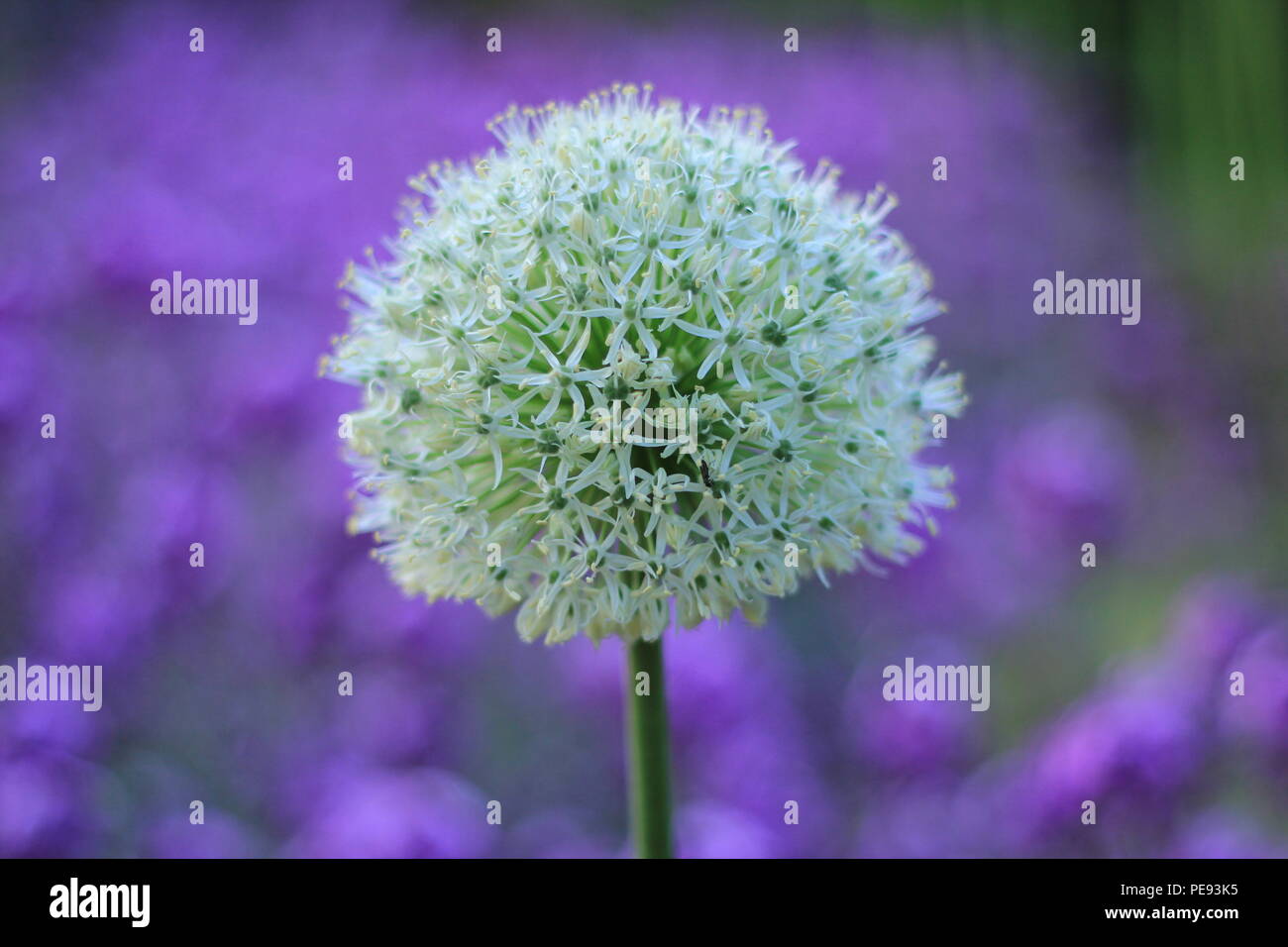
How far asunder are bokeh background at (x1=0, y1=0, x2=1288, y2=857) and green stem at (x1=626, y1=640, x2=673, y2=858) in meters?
0.83

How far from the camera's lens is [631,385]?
149cm

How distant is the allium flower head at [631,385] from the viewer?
1506 millimetres

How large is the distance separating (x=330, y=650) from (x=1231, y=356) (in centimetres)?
341

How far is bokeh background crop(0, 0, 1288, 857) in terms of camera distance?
8.73 feet

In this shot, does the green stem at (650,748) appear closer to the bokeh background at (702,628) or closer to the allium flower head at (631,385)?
the allium flower head at (631,385)

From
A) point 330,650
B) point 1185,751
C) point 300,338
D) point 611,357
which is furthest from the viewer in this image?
point 300,338

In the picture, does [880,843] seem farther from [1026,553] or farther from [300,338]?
[300,338]

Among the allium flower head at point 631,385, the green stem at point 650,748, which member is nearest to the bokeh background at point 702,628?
the green stem at point 650,748

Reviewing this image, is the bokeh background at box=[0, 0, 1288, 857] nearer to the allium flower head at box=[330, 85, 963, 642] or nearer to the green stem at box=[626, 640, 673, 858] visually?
the green stem at box=[626, 640, 673, 858]

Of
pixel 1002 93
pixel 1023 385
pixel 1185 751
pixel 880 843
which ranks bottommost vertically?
pixel 880 843

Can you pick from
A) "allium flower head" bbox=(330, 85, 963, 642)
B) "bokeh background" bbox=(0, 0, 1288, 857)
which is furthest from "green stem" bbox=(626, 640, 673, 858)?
"bokeh background" bbox=(0, 0, 1288, 857)

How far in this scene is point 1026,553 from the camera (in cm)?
338
